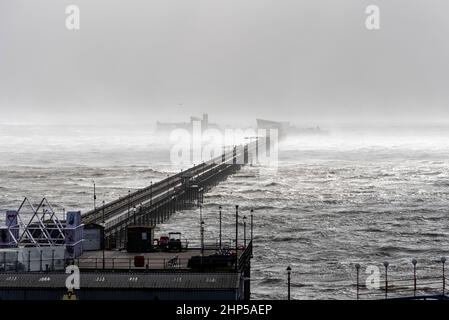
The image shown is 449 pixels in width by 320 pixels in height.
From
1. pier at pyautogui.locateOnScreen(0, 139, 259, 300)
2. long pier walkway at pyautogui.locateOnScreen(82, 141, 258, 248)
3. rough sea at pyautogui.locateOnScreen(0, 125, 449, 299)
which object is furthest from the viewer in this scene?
long pier walkway at pyautogui.locateOnScreen(82, 141, 258, 248)

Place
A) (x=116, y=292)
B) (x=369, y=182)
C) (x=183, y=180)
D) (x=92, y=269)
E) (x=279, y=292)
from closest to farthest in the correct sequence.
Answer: (x=116, y=292) < (x=92, y=269) < (x=279, y=292) < (x=183, y=180) < (x=369, y=182)

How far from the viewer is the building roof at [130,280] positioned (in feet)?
212

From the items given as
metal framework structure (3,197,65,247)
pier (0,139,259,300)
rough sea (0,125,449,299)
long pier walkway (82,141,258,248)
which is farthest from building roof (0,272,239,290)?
long pier walkway (82,141,258,248)

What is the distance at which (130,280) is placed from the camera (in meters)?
65.5

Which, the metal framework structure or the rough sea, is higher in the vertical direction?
the metal framework structure

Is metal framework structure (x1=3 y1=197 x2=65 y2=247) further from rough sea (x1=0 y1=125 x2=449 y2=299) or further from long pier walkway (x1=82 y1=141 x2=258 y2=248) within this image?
rough sea (x1=0 y1=125 x2=449 y2=299)

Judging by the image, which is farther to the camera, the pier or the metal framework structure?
the metal framework structure

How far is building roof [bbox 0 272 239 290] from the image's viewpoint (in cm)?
6450

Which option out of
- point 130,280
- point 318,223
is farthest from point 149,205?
point 130,280

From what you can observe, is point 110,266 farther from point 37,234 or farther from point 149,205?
point 149,205

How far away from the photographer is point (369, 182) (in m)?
200
